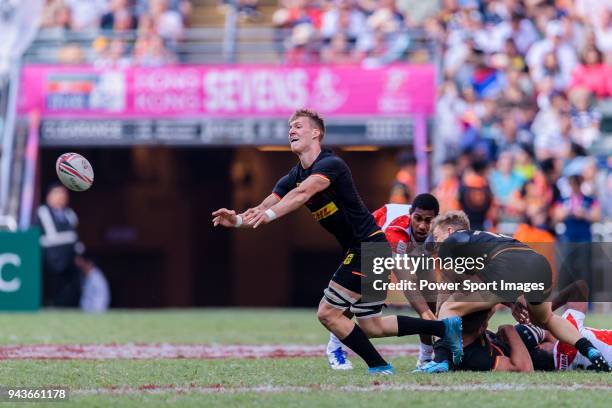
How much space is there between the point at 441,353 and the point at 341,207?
127 centimetres

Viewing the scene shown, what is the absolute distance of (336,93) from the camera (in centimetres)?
1944

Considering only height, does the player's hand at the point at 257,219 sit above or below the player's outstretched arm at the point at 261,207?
below

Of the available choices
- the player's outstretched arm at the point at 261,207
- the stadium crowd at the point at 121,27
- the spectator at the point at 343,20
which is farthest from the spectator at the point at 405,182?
the player's outstretched arm at the point at 261,207

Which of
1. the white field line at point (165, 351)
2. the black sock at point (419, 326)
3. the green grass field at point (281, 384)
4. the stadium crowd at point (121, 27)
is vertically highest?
the stadium crowd at point (121, 27)

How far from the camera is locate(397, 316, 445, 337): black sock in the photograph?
28.6 feet

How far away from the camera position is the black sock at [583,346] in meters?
8.91

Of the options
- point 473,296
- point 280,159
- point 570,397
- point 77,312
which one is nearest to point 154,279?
point 280,159

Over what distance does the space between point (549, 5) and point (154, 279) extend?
30.4ft

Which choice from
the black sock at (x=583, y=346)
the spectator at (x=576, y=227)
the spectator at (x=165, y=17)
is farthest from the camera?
the spectator at (x=165, y=17)

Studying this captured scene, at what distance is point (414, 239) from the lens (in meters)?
9.54

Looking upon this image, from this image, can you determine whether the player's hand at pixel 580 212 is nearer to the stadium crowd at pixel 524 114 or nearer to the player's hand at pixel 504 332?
the stadium crowd at pixel 524 114

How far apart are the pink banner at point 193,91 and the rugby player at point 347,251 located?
410 inches

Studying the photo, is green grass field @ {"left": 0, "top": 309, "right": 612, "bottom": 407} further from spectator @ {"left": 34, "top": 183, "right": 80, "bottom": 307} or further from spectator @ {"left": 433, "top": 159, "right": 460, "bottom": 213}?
spectator @ {"left": 433, "top": 159, "right": 460, "bottom": 213}

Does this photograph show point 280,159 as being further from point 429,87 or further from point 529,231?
point 529,231
